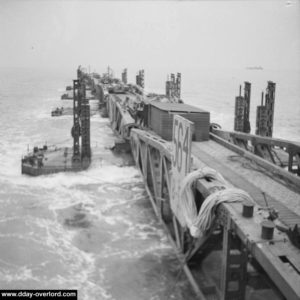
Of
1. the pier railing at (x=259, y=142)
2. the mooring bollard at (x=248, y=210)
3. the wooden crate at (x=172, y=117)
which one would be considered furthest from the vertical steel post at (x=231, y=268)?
the wooden crate at (x=172, y=117)

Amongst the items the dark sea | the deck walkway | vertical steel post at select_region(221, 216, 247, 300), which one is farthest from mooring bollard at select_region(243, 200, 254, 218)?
the dark sea

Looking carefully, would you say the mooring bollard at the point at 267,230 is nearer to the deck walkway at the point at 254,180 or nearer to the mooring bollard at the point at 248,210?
the mooring bollard at the point at 248,210

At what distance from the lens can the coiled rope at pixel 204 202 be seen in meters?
13.5

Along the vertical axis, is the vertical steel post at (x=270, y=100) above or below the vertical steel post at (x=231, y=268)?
above

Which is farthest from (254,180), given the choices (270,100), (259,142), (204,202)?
(270,100)

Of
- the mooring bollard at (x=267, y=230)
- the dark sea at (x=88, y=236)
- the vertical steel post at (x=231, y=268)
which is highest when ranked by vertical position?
the mooring bollard at (x=267, y=230)

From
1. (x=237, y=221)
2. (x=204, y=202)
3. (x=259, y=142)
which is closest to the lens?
(x=237, y=221)

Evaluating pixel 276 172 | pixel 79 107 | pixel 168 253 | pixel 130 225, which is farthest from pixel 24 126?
pixel 276 172

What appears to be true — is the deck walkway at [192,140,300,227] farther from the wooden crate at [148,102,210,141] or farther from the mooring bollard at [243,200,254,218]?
the wooden crate at [148,102,210,141]

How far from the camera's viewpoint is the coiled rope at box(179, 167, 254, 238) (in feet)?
44.3

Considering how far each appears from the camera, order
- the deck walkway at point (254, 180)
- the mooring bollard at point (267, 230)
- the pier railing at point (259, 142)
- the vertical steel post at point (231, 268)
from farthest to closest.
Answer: the pier railing at point (259, 142), the deck walkway at point (254, 180), the vertical steel post at point (231, 268), the mooring bollard at point (267, 230)

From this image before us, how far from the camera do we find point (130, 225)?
26.8 meters

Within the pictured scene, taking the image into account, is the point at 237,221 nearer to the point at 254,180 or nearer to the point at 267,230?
the point at 267,230

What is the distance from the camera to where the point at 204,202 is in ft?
45.4
